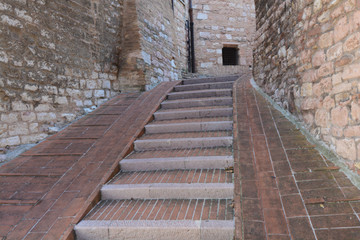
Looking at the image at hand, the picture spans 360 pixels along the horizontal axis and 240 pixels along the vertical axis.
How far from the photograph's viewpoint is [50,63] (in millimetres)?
3941

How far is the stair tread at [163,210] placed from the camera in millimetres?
2104

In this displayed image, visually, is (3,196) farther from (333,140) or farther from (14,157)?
(333,140)

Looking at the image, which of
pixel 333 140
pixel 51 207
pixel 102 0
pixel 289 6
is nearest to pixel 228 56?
pixel 102 0

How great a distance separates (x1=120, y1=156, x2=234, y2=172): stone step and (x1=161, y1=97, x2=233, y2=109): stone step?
191 centimetres

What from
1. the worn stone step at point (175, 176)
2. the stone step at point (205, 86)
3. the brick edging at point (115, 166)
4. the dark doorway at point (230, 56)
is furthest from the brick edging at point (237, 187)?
the dark doorway at point (230, 56)

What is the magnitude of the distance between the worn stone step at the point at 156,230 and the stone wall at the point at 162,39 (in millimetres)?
4149

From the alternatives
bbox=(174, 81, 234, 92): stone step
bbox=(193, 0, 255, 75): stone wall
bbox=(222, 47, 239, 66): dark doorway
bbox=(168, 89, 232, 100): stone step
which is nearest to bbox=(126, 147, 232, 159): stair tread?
bbox=(168, 89, 232, 100): stone step

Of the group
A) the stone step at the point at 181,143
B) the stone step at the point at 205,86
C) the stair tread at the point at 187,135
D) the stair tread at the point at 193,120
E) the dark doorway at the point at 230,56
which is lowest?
the stone step at the point at 181,143

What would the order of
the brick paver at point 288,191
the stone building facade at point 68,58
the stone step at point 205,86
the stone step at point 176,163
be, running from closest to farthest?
the brick paver at point 288,191 → the stone step at point 176,163 → the stone building facade at point 68,58 → the stone step at point 205,86

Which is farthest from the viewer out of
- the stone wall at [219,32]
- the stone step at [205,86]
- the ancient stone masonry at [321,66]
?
the stone wall at [219,32]

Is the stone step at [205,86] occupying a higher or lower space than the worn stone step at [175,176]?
higher

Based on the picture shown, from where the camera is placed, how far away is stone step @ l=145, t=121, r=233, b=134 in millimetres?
3668

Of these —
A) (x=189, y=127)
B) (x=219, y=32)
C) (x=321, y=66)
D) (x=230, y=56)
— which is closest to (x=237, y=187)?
(x=321, y=66)

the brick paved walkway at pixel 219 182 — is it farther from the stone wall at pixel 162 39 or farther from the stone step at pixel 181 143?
the stone wall at pixel 162 39
